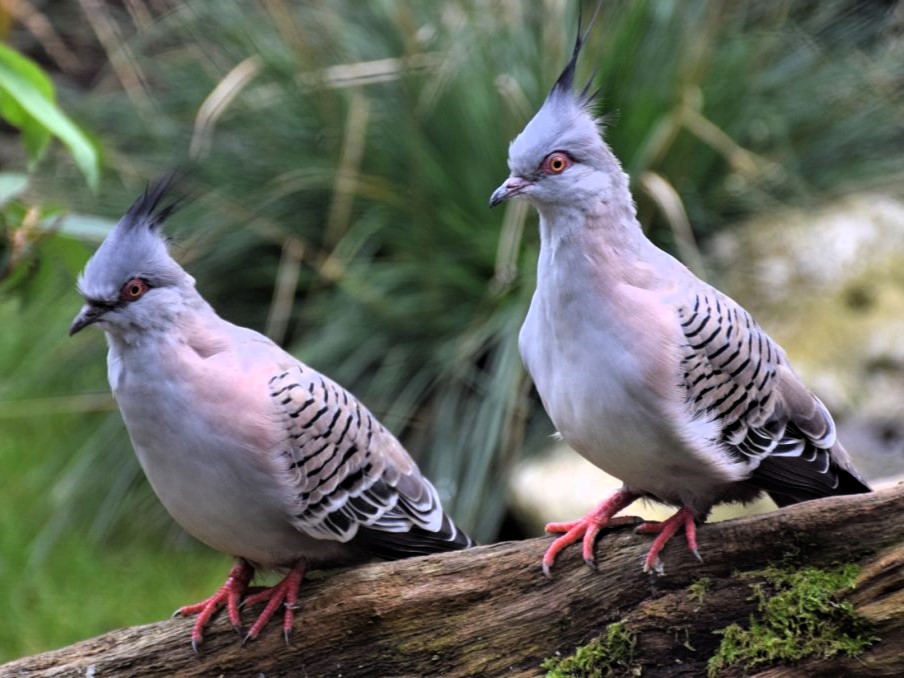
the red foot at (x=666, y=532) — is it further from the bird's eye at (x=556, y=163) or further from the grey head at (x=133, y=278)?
the grey head at (x=133, y=278)

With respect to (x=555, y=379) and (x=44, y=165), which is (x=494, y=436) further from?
(x=44, y=165)

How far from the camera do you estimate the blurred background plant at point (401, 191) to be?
6.25 metres

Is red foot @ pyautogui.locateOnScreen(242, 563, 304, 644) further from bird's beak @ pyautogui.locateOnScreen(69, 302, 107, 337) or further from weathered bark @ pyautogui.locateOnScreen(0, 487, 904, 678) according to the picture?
bird's beak @ pyautogui.locateOnScreen(69, 302, 107, 337)

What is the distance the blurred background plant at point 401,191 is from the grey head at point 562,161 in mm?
2416

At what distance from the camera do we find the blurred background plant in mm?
6246

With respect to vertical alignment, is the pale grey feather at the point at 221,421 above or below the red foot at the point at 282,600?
above

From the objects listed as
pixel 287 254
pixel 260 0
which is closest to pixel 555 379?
pixel 287 254

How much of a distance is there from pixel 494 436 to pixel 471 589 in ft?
8.01

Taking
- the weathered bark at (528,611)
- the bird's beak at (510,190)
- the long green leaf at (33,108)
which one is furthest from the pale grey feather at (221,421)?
the bird's beak at (510,190)

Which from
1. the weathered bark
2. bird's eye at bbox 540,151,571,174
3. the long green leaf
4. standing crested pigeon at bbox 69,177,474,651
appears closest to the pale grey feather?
standing crested pigeon at bbox 69,177,474,651

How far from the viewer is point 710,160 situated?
6.75m

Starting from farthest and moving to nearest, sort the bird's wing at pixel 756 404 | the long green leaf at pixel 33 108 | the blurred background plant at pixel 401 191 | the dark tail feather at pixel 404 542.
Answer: the blurred background plant at pixel 401 191 < the dark tail feather at pixel 404 542 < the bird's wing at pixel 756 404 < the long green leaf at pixel 33 108

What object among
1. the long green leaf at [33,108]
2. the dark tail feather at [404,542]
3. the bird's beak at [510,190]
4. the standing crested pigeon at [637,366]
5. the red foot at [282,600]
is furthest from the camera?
the dark tail feather at [404,542]

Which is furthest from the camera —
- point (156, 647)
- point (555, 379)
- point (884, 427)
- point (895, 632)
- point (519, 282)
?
point (519, 282)
